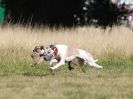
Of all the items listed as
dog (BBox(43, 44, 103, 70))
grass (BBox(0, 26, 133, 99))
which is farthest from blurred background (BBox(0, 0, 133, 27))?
dog (BBox(43, 44, 103, 70))

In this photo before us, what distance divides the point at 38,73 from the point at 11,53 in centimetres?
301

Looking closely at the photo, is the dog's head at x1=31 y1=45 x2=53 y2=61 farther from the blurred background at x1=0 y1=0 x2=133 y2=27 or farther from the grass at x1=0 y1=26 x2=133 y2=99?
the blurred background at x1=0 y1=0 x2=133 y2=27

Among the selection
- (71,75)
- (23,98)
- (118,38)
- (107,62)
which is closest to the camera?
(23,98)

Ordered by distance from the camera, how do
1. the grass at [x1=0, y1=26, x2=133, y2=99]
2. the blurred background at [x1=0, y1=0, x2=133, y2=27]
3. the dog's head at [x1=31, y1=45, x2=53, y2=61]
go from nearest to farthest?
the grass at [x1=0, y1=26, x2=133, y2=99]
the dog's head at [x1=31, y1=45, x2=53, y2=61]
the blurred background at [x1=0, y1=0, x2=133, y2=27]

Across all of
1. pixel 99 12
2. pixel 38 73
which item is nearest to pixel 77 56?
pixel 38 73

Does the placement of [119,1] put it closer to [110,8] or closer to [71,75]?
[110,8]

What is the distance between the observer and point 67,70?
11539 millimetres

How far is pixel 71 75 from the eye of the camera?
1056 centimetres

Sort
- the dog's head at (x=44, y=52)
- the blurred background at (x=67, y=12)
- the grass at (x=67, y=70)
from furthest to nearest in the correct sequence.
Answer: the blurred background at (x=67, y=12), the dog's head at (x=44, y=52), the grass at (x=67, y=70)

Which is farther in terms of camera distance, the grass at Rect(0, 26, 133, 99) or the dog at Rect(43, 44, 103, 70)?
the dog at Rect(43, 44, 103, 70)

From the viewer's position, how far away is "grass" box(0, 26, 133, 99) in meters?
8.18

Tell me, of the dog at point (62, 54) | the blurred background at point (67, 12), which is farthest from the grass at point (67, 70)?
the blurred background at point (67, 12)

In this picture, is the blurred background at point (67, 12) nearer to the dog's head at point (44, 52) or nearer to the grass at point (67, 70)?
the grass at point (67, 70)

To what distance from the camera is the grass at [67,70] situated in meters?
8.18
